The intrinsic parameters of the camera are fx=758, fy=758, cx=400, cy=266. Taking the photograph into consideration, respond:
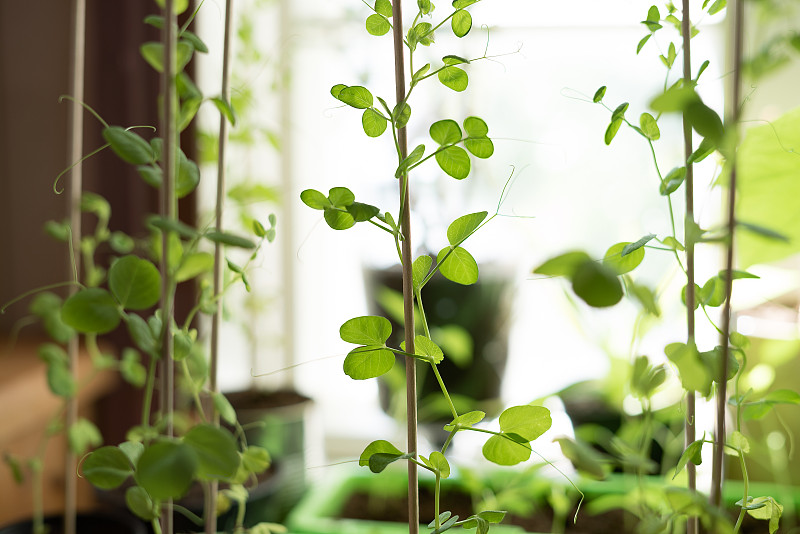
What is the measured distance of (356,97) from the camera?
1.15 ft

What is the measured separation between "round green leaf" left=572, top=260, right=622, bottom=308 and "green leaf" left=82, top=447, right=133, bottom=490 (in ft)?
0.81

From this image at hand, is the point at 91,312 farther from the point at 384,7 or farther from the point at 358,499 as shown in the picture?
the point at 358,499

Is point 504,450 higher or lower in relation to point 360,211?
lower

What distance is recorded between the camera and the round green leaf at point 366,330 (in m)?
0.36

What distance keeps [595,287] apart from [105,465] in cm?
26

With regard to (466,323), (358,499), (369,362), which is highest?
(369,362)

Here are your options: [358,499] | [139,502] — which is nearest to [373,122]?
[139,502]

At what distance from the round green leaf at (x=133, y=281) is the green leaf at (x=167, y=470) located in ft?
0.28

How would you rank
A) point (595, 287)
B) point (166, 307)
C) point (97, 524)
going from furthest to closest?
point (97, 524) < point (166, 307) < point (595, 287)

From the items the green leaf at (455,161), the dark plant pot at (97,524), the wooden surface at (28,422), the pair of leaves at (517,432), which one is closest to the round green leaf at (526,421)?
the pair of leaves at (517,432)

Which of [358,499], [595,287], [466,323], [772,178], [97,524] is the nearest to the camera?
[595,287]

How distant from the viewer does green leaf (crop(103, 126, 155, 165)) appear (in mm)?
346

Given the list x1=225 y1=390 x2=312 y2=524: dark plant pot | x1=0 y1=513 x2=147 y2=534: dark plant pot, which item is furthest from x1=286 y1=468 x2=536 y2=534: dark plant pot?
x1=0 y1=513 x2=147 y2=534: dark plant pot

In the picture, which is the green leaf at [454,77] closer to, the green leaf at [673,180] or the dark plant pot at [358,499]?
the green leaf at [673,180]
